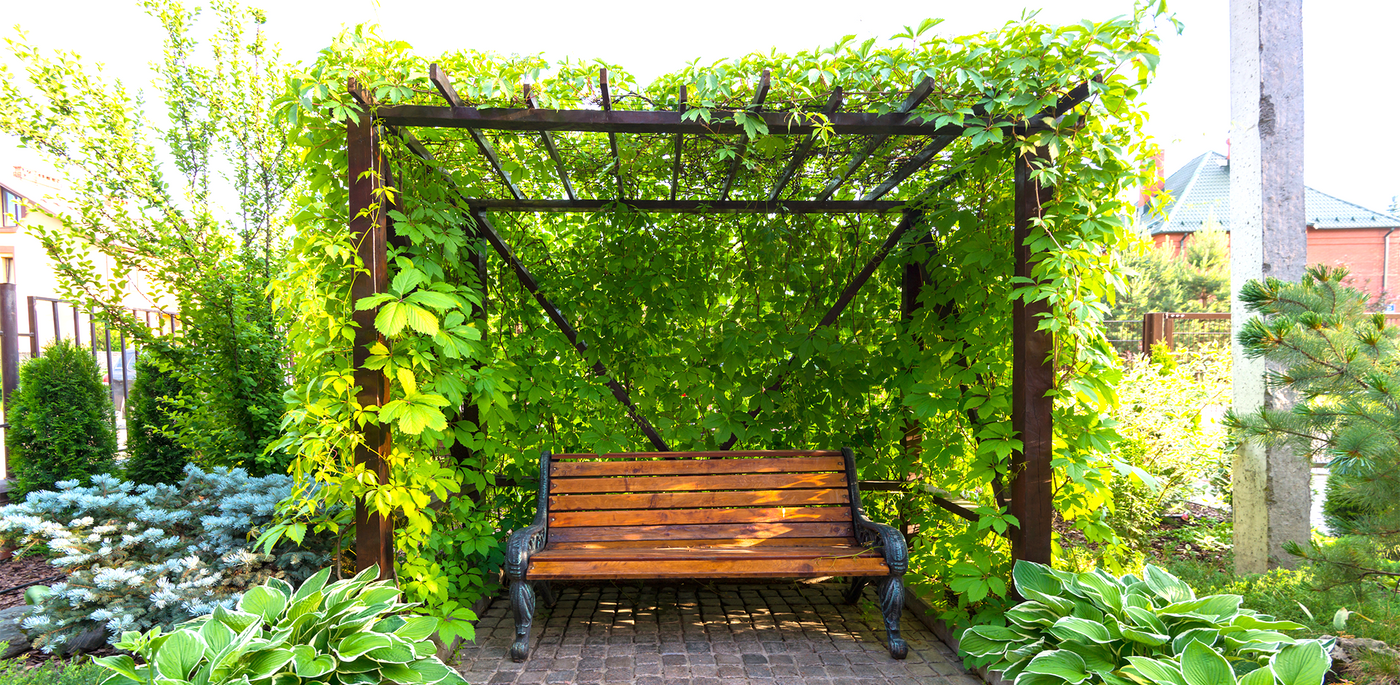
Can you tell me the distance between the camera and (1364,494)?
2.11 m

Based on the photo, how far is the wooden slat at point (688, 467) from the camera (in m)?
3.51

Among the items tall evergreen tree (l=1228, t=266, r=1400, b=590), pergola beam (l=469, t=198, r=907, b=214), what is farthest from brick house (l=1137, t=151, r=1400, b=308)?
tall evergreen tree (l=1228, t=266, r=1400, b=590)

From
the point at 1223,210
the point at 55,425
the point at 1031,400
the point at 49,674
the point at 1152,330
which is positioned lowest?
the point at 49,674

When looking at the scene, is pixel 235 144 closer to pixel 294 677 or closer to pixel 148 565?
pixel 148 565

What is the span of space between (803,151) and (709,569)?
189 centimetres

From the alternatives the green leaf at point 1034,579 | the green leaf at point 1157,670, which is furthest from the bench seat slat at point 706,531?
the green leaf at point 1157,670

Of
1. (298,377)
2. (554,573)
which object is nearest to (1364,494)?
(554,573)

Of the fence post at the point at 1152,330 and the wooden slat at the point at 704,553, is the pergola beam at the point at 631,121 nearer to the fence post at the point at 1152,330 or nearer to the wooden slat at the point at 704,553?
the wooden slat at the point at 704,553

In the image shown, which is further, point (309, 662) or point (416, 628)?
point (416, 628)

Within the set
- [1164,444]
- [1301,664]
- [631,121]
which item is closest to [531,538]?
[631,121]

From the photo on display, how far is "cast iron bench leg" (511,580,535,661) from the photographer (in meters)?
2.81

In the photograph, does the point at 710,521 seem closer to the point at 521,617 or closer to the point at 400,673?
the point at 521,617

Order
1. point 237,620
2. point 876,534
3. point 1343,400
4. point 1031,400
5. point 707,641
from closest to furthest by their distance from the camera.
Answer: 1. point 237,620
2. point 1343,400
3. point 1031,400
4. point 707,641
5. point 876,534

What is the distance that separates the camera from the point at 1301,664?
174 centimetres
